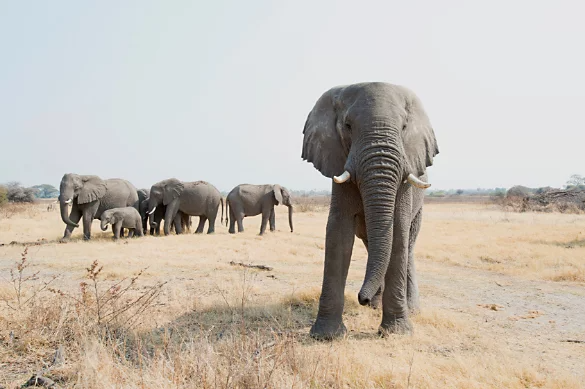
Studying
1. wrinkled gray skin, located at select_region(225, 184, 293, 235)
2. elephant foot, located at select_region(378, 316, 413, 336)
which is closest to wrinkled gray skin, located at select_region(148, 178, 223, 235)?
wrinkled gray skin, located at select_region(225, 184, 293, 235)

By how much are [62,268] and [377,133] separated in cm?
940

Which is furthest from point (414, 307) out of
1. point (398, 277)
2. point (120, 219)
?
point (120, 219)

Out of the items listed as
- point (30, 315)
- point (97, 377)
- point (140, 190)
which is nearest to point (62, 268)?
point (30, 315)

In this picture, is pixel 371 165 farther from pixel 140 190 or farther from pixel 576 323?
pixel 140 190

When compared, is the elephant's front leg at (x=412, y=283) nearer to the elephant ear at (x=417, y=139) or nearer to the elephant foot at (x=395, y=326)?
the elephant foot at (x=395, y=326)

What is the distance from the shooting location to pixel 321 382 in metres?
4.40

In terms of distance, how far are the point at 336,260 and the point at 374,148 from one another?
155 centimetres

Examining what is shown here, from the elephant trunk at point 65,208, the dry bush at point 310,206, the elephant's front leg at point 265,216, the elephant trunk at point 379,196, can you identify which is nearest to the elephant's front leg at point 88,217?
the elephant trunk at point 65,208

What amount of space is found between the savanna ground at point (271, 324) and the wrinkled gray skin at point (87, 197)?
8.60 feet

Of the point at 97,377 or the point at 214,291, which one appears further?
the point at 214,291

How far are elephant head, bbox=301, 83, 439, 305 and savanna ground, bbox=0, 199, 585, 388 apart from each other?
1.07 m

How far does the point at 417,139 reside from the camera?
20.4 ft

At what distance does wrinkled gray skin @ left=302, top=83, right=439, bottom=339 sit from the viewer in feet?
18.2

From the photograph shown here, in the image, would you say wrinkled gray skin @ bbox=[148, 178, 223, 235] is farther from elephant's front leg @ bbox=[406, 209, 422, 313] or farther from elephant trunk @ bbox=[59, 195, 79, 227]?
elephant's front leg @ bbox=[406, 209, 422, 313]
